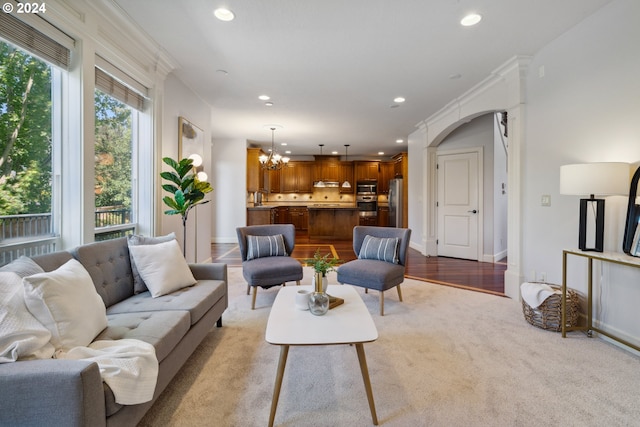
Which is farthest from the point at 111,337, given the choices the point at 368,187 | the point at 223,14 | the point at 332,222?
the point at 368,187

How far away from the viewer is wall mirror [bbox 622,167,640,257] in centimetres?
226

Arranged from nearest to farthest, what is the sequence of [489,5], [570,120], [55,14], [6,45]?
[6,45]
[55,14]
[489,5]
[570,120]

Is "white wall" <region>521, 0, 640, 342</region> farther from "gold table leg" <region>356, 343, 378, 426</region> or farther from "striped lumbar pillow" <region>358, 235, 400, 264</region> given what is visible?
"gold table leg" <region>356, 343, 378, 426</region>

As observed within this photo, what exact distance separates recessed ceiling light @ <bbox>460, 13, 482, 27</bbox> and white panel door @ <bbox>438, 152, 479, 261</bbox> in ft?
11.4

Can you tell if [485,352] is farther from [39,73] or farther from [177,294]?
[39,73]

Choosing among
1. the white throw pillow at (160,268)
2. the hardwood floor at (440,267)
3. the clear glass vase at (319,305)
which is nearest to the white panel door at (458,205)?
the hardwood floor at (440,267)

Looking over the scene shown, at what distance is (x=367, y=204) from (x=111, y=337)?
919cm

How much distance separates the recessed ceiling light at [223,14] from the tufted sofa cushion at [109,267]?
2119 millimetres

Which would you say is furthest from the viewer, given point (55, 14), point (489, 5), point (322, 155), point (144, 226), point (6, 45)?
point (322, 155)

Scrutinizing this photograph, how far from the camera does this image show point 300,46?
3.16 metres

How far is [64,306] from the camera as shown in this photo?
143 cm

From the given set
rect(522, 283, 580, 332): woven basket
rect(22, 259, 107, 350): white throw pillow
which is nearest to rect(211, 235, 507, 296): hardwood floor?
rect(522, 283, 580, 332): woven basket

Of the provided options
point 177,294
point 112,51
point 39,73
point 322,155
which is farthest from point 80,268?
point 322,155

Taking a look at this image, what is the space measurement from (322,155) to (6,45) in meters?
8.81
